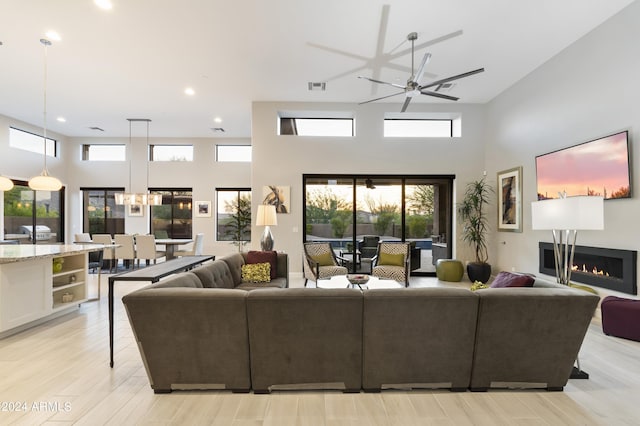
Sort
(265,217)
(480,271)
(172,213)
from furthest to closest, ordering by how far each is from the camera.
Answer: (172,213), (480,271), (265,217)

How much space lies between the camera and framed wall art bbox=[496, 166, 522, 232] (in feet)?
19.3

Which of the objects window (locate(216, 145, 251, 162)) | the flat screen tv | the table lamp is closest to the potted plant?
the flat screen tv

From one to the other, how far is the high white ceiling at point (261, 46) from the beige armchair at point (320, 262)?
3.09 metres

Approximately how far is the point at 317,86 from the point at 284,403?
5326 millimetres

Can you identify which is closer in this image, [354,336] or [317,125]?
[354,336]

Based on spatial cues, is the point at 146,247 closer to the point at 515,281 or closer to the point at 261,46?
the point at 261,46

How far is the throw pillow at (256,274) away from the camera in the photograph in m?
4.25

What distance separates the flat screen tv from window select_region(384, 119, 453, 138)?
7.89 ft

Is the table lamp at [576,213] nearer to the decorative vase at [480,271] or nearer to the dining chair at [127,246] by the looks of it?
the decorative vase at [480,271]

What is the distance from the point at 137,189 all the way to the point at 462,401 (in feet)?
31.6

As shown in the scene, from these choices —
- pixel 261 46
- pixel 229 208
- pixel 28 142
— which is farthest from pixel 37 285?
pixel 28 142

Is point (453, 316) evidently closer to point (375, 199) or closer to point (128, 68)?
point (375, 199)

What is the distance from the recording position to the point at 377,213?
7148 millimetres

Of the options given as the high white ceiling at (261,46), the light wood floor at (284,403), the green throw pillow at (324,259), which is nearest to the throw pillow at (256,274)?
the green throw pillow at (324,259)
